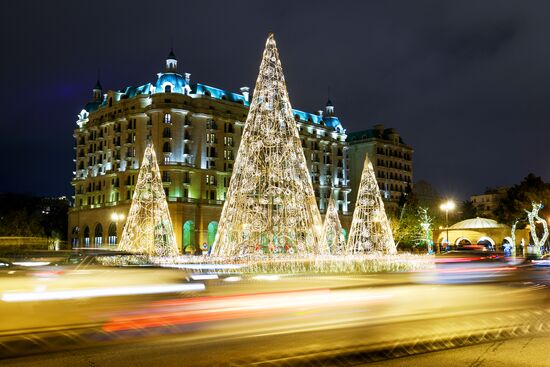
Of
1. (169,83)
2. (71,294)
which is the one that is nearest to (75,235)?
(169,83)

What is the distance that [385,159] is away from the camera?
123 metres

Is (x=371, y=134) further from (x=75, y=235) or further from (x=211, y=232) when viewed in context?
(x=75, y=235)

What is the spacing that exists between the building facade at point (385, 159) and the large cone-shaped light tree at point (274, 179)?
9278 centimetres

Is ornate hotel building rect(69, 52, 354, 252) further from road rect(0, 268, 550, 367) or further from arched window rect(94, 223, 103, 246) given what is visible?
road rect(0, 268, 550, 367)

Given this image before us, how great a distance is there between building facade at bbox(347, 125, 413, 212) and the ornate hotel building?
3580 cm

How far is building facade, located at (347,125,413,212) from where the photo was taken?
12088cm

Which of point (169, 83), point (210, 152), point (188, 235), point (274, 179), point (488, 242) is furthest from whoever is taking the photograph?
point (210, 152)

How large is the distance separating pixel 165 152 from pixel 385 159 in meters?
56.4

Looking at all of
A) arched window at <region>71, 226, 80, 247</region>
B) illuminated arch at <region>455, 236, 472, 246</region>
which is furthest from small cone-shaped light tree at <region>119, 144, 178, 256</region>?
arched window at <region>71, 226, 80, 247</region>

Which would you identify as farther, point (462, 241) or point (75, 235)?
point (75, 235)

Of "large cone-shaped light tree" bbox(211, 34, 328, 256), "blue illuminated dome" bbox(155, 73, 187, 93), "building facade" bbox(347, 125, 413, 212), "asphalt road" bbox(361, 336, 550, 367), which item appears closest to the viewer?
"asphalt road" bbox(361, 336, 550, 367)

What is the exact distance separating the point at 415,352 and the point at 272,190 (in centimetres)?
1720

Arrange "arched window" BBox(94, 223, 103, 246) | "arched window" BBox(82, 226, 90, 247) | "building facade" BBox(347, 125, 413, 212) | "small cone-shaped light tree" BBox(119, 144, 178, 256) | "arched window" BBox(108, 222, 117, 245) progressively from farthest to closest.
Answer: "building facade" BBox(347, 125, 413, 212), "arched window" BBox(82, 226, 90, 247), "arched window" BBox(94, 223, 103, 246), "arched window" BBox(108, 222, 117, 245), "small cone-shaped light tree" BBox(119, 144, 178, 256)

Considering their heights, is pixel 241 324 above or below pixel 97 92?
below
